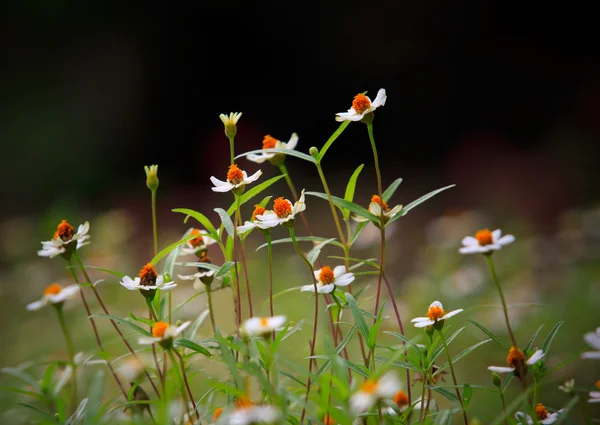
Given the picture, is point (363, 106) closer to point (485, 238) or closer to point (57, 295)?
point (485, 238)

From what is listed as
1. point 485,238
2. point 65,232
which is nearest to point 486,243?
point 485,238

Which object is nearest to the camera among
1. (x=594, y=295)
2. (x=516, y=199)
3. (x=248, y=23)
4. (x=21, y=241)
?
(x=594, y=295)

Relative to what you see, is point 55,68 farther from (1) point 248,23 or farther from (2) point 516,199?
(2) point 516,199

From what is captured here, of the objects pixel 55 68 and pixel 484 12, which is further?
pixel 55 68

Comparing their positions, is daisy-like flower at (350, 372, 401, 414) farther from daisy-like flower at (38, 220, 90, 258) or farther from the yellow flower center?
daisy-like flower at (38, 220, 90, 258)

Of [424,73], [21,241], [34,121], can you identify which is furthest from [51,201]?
[424,73]

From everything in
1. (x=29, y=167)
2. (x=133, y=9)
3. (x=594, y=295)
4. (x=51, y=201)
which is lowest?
(x=594, y=295)

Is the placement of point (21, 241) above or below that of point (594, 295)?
above
